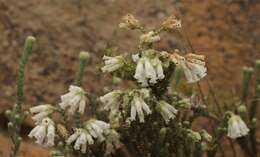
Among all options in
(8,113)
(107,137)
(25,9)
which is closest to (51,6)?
(25,9)

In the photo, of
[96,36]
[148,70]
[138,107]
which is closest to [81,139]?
[138,107]

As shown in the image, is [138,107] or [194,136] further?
[194,136]

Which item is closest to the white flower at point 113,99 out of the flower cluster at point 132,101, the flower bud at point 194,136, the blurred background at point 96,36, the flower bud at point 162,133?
the flower cluster at point 132,101

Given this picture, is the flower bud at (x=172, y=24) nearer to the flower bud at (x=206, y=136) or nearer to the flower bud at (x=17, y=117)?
the flower bud at (x=206, y=136)

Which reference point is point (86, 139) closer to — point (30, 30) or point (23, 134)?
point (23, 134)

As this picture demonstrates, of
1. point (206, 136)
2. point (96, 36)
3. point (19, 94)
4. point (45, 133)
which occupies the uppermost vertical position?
point (96, 36)

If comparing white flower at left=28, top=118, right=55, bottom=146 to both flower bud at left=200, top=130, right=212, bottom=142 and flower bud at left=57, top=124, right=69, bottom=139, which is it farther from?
flower bud at left=200, top=130, right=212, bottom=142

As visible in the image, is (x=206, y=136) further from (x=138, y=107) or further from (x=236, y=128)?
(x=138, y=107)

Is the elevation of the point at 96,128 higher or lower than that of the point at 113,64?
lower
